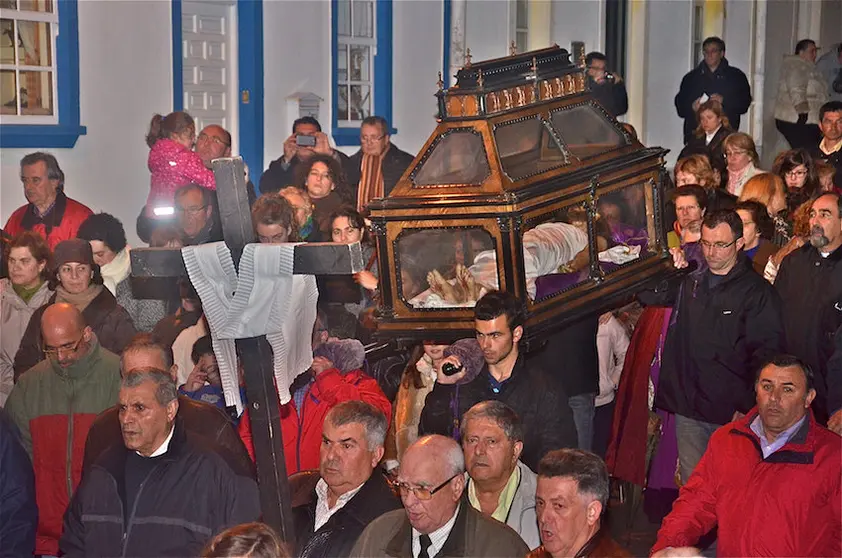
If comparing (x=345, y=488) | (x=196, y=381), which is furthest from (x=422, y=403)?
(x=345, y=488)

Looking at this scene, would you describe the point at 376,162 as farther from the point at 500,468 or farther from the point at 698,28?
the point at 698,28

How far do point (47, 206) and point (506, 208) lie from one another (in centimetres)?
494

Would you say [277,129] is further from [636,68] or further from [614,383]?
[636,68]

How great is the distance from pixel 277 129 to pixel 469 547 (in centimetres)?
1002

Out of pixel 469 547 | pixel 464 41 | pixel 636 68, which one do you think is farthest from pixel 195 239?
pixel 636 68

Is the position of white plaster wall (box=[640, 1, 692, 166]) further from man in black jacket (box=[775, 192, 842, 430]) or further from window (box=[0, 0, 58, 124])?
man in black jacket (box=[775, 192, 842, 430])

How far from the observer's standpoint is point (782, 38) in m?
24.3

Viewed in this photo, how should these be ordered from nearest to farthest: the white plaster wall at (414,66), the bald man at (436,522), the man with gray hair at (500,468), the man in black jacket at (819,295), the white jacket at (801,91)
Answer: the bald man at (436,522) → the man with gray hair at (500,468) → the man in black jacket at (819,295) → the white plaster wall at (414,66) → the white jacket at (801,91)

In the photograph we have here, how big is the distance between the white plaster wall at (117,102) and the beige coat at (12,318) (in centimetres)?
367

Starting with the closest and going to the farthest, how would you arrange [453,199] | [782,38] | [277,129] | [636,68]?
[453,199] < [277,129] < [636,68] < [782,38]

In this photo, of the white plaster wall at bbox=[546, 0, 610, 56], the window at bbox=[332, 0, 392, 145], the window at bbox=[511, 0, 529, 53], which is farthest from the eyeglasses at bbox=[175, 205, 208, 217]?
the white plaster wall at bbox=[546, 0, 610, 56]

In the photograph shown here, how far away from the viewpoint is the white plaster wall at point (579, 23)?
19953 millimetres

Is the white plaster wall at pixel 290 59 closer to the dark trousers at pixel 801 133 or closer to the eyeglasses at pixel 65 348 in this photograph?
the eyeglasses at pixel 65 348

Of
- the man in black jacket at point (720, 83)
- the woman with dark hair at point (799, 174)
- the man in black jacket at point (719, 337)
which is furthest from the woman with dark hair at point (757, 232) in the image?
the man in black jacket at point (720, 83)
